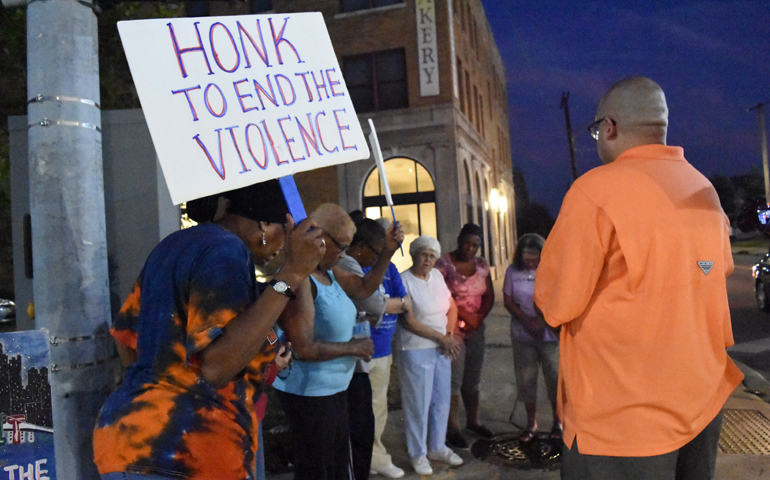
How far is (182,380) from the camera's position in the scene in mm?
1556

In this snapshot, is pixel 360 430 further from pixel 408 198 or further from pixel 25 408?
pixel 408 198

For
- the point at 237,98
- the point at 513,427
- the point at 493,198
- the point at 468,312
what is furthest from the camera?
the point at 493,198

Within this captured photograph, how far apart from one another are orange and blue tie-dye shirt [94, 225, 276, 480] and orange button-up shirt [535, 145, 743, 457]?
1113mm

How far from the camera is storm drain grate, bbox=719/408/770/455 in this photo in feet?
15.0

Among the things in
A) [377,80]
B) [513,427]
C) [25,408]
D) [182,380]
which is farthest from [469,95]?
[182,380]

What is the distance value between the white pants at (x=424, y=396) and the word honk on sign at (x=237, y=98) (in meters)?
2.85

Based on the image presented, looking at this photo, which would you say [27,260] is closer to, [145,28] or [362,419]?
[145,28]

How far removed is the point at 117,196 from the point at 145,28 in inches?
70.5

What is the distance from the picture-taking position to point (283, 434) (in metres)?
4.95

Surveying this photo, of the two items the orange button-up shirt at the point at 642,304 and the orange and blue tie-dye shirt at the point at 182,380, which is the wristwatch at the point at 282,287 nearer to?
the orange and blue tie-dye shirt at the point at 182,380

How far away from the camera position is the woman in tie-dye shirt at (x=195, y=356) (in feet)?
4.93

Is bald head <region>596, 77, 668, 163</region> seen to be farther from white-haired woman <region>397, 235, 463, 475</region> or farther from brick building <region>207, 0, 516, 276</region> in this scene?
brick building <region>207, 0, 516, 276</region>

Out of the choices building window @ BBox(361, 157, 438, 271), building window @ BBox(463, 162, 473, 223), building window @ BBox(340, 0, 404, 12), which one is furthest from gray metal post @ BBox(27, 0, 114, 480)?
building window @ BBox(463, 162, 473, 223)

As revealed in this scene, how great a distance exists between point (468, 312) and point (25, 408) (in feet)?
12.4
